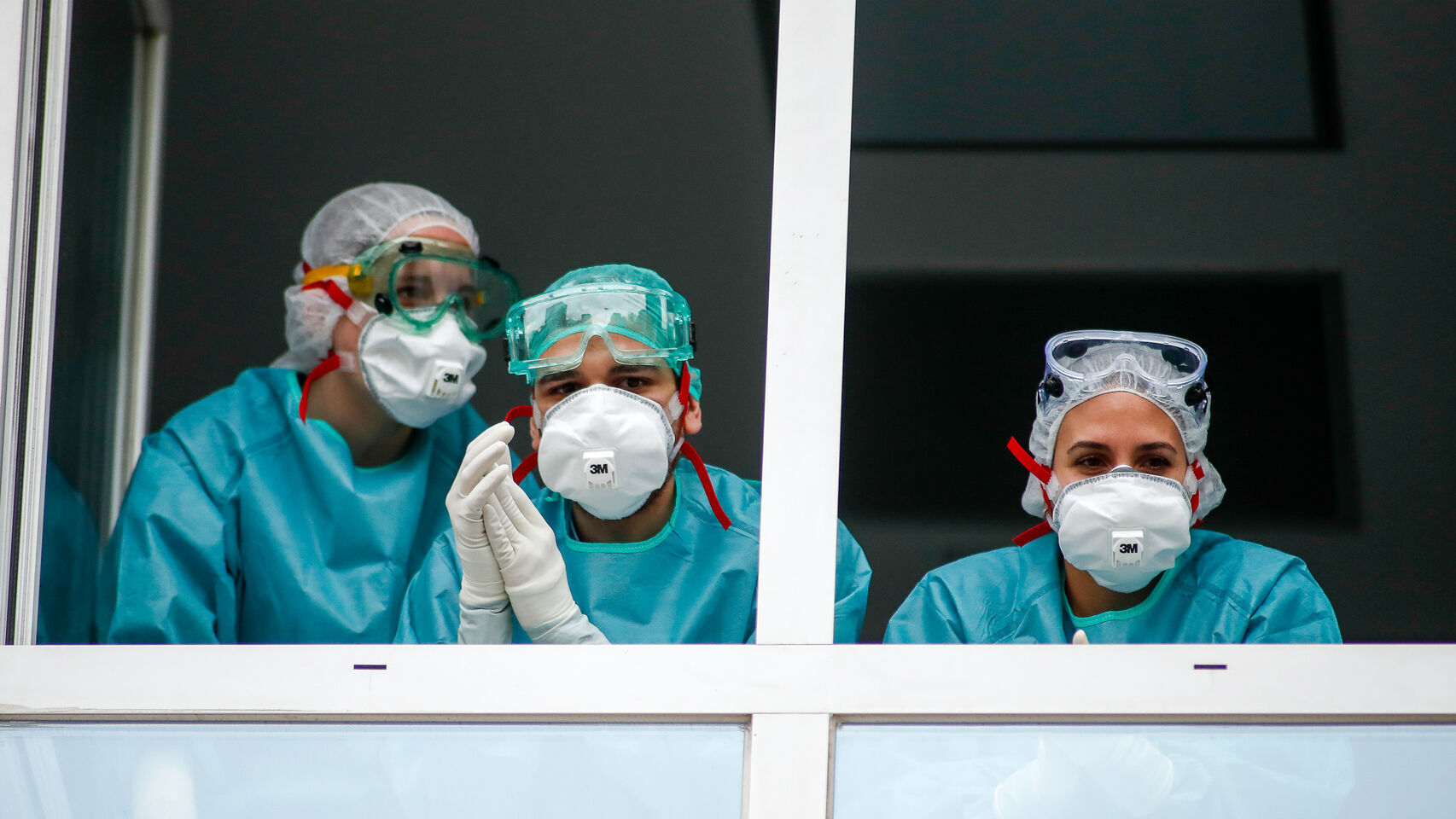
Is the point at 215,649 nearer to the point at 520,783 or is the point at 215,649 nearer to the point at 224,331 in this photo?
the point at 520,783

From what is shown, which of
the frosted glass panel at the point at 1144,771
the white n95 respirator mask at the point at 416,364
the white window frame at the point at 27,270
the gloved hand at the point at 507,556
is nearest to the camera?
the frosted glass panel at the point at 1144,771

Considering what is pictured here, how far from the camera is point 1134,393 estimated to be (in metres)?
2.15

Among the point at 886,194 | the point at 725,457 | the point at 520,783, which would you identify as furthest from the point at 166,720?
the point at 886,194

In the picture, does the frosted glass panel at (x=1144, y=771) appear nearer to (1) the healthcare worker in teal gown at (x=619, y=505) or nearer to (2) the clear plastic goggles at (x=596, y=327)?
(1) the healthcare worker in teal gown at (x=619, y=505)

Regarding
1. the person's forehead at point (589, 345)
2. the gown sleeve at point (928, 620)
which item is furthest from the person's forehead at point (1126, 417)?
the person's forehead at point (589, 345)

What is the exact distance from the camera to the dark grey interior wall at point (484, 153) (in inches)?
132

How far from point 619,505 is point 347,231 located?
85 cm

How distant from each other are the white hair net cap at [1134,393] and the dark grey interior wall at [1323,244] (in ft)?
4.13

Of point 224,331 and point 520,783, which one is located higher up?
point 224,331

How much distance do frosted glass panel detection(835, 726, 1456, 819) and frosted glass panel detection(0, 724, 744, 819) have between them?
0.17m

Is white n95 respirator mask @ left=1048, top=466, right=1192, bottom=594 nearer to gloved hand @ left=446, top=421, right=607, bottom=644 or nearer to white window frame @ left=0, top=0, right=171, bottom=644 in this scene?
gloved hand @ left=446, top=421, right=607, bottom=644

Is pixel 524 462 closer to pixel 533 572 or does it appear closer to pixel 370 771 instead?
pixel 533 572

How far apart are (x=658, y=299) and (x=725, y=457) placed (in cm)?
121

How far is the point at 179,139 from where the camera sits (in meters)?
3.37
